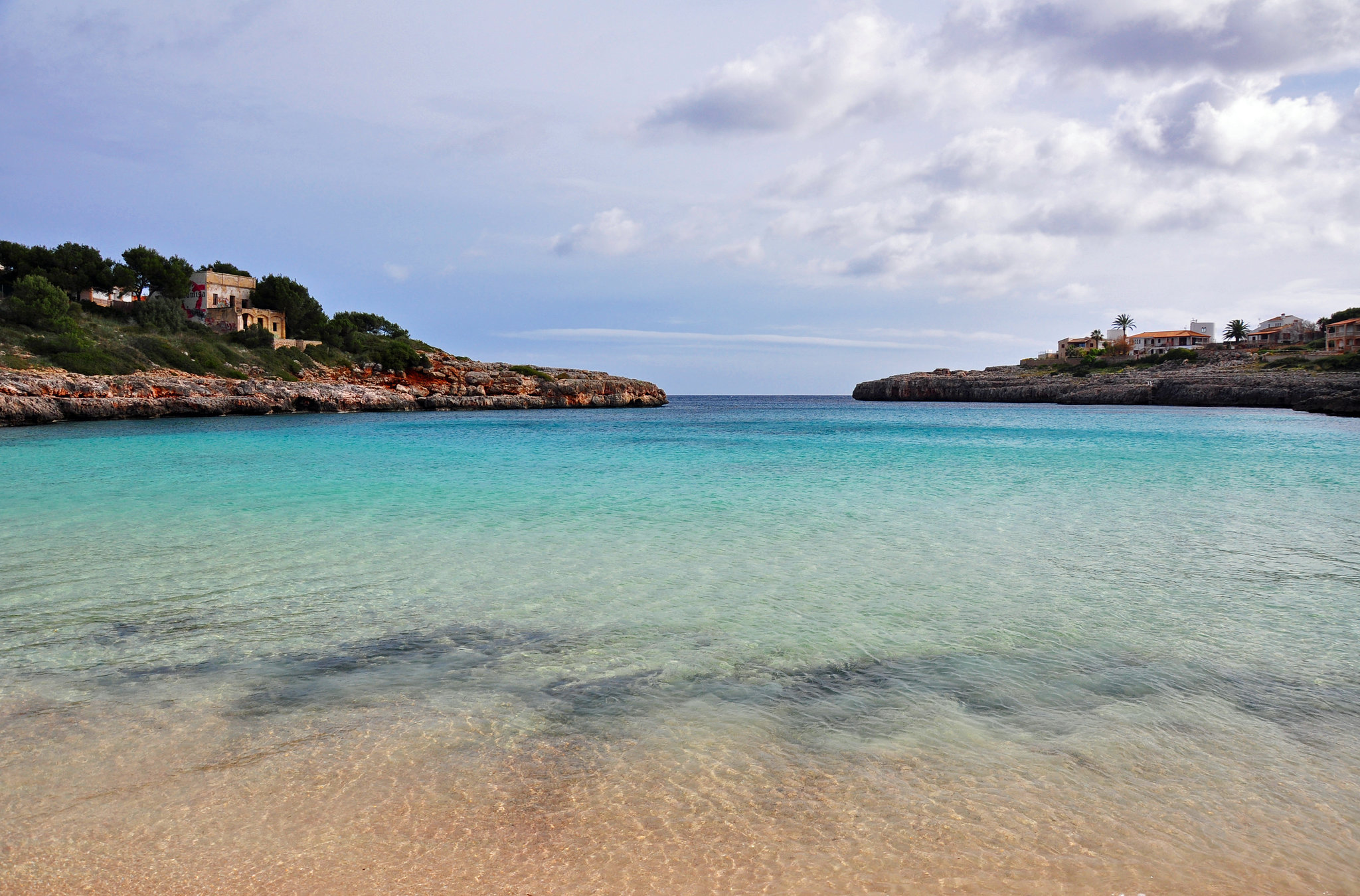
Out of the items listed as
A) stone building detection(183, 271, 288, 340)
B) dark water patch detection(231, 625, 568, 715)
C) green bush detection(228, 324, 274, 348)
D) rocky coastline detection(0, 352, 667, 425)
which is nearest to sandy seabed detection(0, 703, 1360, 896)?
dark water patch detection(231, 625, 568, 715)

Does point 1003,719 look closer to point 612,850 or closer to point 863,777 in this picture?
point 863,777

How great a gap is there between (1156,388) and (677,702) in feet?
291

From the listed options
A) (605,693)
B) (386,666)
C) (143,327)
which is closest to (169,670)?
(386,666)

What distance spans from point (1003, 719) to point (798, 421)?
167ft

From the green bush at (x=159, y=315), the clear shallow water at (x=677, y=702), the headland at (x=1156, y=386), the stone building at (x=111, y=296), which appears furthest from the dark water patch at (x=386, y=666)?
the stone building at (x=111, y=296)

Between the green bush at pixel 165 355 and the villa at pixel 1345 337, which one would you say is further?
the villa at pixel 1345 337

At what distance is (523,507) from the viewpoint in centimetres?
1195

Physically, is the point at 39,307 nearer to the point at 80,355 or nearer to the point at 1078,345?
the point at 80,355

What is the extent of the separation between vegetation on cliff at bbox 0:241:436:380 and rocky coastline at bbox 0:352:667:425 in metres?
1.96

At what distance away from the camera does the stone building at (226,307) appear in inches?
2552

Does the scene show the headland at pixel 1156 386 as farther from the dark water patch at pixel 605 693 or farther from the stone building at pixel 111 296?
the stone building at pixel 111 296

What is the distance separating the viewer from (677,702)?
4258 millimetres

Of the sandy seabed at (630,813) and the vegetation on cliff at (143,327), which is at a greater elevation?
the vegetation on cliff at (143,327)

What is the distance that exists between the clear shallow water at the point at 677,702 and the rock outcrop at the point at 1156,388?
57.7 metres
